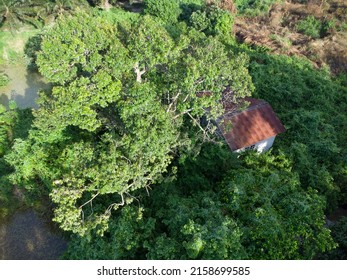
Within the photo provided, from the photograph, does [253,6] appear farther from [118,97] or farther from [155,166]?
[155,166]

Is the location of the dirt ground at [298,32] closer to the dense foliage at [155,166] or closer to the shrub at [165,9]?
the shrub at [165,9]

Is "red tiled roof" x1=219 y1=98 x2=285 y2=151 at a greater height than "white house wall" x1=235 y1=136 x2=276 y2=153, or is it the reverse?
"red tiled roof" x1=219 y1=98 x2=285 y2=151

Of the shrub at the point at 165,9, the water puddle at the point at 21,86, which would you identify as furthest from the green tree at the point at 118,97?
the shrub at the point at 165,9

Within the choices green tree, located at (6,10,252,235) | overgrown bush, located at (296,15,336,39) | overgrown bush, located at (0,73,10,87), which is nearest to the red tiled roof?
green tree, located at (6,10,252,235)

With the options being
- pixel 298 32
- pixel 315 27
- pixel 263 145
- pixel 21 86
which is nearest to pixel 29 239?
pixel 263 145

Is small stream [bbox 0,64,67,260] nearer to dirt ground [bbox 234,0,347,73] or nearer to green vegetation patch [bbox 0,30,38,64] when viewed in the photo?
green vegetation patch [bbox 0,30,38,64]

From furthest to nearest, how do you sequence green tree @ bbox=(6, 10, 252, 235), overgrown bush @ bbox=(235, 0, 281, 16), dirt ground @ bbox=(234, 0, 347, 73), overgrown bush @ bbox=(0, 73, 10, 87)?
overgrown bush @ bbox=(235, 0, 281, 16)
dirt ground @ bbox=(234, 0, 347, 73)
overgrown bush @ bbox=(0, 73, 10, 87)
green tree @ bbox=(6, 10, 252, 235)

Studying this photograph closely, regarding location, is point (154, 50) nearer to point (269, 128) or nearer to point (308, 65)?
point (269, 128)

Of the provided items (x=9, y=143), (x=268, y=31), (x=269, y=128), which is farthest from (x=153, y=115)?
(x=268, y=31)
